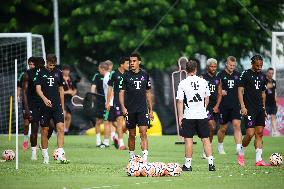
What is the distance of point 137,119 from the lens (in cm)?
2422

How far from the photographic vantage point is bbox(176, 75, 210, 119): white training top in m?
22.2

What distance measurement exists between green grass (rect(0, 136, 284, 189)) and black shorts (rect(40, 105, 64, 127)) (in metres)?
0.85

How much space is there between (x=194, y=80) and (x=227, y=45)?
22375mm

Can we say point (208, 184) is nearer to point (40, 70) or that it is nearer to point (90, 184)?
point (90, 184)

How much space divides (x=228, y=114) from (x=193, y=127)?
614 centimetres

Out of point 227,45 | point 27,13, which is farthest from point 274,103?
point 27,13

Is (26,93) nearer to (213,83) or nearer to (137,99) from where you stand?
(137,99)

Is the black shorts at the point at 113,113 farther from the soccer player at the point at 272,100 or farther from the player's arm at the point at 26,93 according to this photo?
the soccer player at the point at 272,100

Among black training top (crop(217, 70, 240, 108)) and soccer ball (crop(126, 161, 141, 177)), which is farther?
black training top (crop(217, 70, 240, 108))

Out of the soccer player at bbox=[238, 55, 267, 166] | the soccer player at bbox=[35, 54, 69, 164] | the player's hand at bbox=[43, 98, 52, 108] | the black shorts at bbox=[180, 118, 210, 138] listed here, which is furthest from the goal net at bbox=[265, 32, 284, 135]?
the black shorts at bbox=[180, 118, 210, 138]

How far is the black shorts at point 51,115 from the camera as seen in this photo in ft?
80.1

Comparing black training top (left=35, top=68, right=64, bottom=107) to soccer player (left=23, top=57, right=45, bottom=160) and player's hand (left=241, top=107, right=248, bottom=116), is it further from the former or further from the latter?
player's hand (left=241, top=107, right=248, bottom=116)

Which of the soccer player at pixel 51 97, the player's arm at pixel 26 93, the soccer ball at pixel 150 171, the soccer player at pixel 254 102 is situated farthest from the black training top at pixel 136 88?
the soccer ball at pixel 150 171

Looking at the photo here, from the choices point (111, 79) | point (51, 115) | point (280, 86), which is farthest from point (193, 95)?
point (280, 86)
